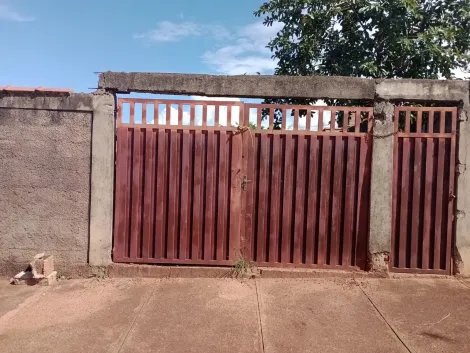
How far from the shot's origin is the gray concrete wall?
4.50m

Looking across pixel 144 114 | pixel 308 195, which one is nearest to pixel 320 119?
pixel 308 195

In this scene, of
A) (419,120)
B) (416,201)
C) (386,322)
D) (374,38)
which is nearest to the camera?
(386,322)

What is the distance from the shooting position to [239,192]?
4.57 metres

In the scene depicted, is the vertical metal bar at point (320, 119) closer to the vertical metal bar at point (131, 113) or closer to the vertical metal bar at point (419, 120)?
the vertical metal bar at point (419, 120)

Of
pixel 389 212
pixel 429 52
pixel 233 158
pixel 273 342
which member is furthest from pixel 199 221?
pixel 429 52

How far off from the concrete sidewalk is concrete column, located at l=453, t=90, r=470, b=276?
0.96ft

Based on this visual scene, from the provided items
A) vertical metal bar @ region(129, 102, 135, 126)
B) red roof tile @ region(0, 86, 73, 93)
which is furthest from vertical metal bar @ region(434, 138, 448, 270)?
red roof tile @ region(0, 86, 73, 93)

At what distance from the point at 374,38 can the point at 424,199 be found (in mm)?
3960

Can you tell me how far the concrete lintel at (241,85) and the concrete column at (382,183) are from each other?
315 millimetres

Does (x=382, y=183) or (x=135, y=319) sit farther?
(x=382, y=183)

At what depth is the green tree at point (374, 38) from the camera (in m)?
6.78

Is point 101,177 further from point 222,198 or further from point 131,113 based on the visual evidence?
point 222,198

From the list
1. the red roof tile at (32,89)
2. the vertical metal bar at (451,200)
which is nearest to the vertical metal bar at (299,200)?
the vertical metal bar at (451,200)

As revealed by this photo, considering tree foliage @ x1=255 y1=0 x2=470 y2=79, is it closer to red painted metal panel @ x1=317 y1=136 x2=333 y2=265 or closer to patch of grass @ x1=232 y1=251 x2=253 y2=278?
red painted metal panel @ x1=317 y1=136 x2=333 y2=265
